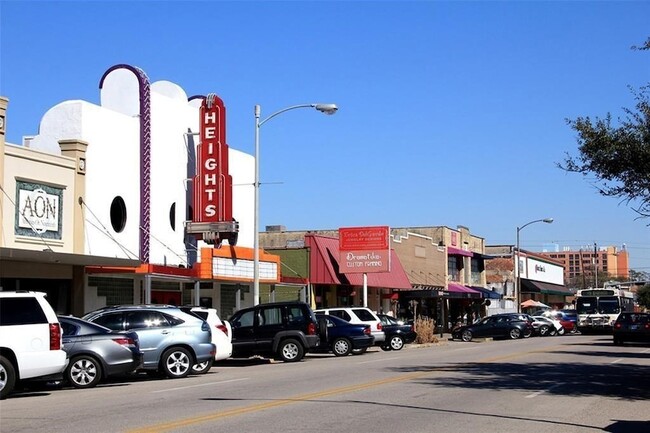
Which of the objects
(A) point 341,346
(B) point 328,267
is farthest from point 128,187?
(B) point 328,267

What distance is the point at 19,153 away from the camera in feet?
75.0

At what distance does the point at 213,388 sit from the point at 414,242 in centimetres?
3714

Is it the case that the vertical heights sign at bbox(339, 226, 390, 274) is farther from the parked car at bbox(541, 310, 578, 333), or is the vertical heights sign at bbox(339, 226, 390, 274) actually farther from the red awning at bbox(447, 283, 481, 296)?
the red awning at bbox(447, 283, 481, 296)

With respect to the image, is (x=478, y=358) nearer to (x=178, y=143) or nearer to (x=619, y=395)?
(x=619, y=395)

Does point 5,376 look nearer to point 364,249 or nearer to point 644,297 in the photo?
point 364,249

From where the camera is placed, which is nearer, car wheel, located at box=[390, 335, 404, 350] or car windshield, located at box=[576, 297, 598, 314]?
car wheel, located at box=[390, 335, 404, 350]

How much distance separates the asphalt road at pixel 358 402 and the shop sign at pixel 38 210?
19.0 ft

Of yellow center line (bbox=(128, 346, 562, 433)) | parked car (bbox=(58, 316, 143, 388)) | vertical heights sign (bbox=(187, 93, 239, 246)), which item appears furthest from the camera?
vertical heights sign (bbox=(187, 93, 239, 246))

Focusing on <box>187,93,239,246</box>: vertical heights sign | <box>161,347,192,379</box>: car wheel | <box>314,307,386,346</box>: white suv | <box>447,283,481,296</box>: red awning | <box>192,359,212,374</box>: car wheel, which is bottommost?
<box>192,359,212,374</box>: car wheel

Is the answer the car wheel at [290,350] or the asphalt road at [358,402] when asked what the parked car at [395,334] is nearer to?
the car wheel at [290,350]

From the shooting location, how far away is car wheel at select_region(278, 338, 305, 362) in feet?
84.0

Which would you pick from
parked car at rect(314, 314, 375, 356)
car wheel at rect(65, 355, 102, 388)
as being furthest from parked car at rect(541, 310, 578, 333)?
car wheel at rect(65, 355, 102, 388)

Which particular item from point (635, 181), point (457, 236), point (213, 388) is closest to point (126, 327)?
point (213, 388)

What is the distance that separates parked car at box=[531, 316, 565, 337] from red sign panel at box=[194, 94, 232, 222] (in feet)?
81.9
